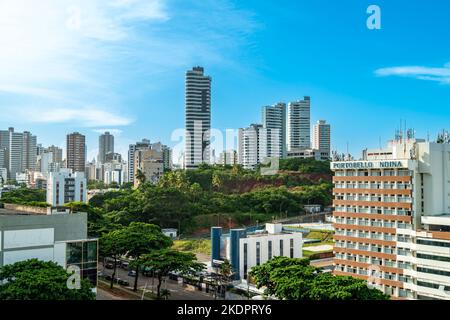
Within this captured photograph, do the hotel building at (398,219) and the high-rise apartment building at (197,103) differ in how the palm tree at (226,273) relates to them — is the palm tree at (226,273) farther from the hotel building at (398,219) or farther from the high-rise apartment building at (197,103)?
the high-rise apartment building at (197,103)

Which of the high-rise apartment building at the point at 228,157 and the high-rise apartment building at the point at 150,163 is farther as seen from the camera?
the high-rise apartment building at the point at 228,157

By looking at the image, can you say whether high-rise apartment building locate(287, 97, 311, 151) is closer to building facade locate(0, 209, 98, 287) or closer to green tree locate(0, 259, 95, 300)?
building facade locate(0, 209, 98, 287)

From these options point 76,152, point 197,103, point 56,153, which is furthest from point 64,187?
point 56,153

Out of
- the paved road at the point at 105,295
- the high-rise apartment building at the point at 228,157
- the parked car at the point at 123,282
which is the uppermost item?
the high-rise apartment building at the point at 228,157

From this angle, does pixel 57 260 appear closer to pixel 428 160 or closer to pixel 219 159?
pixel 428 160

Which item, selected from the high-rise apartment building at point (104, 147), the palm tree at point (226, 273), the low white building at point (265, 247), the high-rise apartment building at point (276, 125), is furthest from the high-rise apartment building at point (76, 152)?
the palm tree at point (226, 273)

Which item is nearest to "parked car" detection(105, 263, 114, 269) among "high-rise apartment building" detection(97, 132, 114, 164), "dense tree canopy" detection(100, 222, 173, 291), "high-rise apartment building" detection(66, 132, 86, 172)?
"dense tree canopy" detection(100, 222, 173, 291)

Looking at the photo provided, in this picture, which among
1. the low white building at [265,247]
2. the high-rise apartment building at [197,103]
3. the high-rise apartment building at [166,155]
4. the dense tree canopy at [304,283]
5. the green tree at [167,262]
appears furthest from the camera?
the high-rise apartment building at [166,155]
